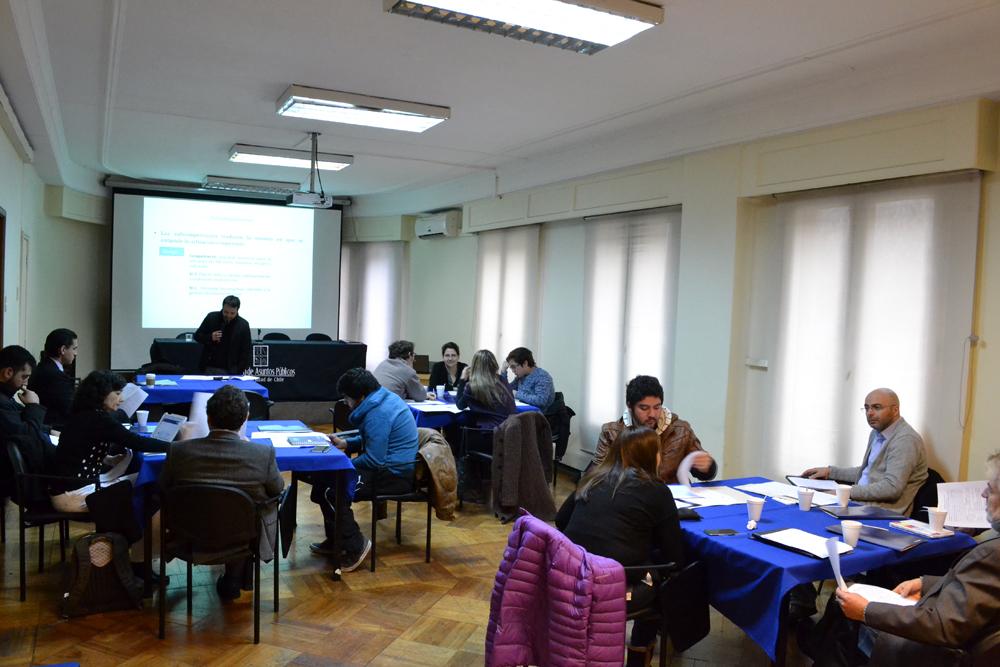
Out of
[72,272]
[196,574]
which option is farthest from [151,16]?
[72,272]

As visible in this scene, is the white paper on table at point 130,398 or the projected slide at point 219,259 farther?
the projected slide at point 219,259

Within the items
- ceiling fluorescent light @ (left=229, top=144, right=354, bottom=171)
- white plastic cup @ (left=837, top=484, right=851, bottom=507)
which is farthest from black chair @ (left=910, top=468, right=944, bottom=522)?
ceiling fluorescent light @ (left=229, top=144, right=354, bottom=171)

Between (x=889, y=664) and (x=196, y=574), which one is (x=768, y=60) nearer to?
(x=889, y=664)

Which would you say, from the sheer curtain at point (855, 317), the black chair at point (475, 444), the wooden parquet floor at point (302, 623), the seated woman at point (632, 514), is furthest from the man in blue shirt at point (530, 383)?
the seated woman at point (632, 514)

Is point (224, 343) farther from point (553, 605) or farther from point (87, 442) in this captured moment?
point (553, 605)

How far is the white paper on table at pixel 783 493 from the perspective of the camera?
3314 millimetres

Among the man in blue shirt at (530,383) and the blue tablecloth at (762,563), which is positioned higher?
the man in blue shirt at (530,383)

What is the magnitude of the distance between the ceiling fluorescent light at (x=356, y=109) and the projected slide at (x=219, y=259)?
4.87m

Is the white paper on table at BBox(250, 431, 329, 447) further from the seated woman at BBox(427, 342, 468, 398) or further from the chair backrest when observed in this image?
the seated woman at BBox(427, 342, 468, 398)

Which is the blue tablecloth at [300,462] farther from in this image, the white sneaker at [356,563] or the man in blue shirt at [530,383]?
the man in blue shirt at [530,383]

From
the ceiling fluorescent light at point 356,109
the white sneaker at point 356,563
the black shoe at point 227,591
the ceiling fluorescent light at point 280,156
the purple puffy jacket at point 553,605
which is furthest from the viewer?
the ceiling fluorescent light at point 280,156

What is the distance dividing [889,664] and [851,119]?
125 inches

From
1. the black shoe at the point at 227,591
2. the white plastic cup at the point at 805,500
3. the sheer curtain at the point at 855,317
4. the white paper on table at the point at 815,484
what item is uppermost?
the sheer curtain at the point at 855,317

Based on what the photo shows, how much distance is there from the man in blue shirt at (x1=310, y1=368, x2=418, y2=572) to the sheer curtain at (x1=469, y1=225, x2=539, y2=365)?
3.63 metres
